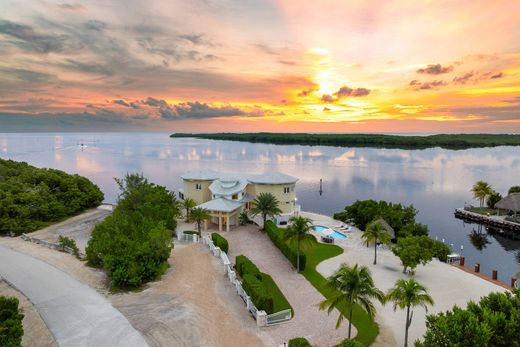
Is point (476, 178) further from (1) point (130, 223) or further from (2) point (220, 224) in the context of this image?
(1) point (130, 223)

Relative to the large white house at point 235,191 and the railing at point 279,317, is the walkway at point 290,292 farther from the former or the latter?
the large white house at point 235,191

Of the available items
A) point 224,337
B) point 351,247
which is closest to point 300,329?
point 224,337

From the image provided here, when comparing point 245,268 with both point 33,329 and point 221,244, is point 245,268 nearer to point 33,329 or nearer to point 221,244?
point 221,244

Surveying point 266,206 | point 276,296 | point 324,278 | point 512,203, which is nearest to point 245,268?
point 276,296

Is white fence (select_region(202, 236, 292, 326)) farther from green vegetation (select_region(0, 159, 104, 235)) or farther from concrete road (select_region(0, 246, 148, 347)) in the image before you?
green vegetation (select_region(0, 159, 104, 235))

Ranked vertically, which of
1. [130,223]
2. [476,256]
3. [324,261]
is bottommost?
[476,256]

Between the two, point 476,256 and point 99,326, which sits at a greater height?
point 99,326
